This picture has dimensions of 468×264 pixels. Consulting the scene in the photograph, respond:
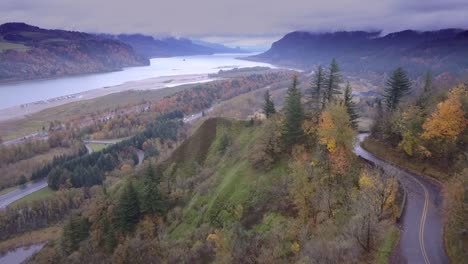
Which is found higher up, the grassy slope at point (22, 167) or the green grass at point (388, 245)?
the green grass at point (388, 245)

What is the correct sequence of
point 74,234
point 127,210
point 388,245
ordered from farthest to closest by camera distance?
point 74,234 < point 127,210 < point 388,245

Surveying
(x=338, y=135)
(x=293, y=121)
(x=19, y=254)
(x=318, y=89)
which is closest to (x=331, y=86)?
(x=318, y=89)

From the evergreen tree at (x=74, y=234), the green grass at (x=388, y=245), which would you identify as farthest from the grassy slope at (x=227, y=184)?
the evergreen tree at (x=74, y=234)

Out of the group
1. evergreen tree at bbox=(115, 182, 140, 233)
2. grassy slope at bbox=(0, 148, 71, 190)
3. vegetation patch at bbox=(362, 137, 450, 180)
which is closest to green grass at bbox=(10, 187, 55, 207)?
grassy slope at bbox=(0, 148, 71, 190)

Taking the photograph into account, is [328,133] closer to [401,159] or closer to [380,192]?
[401,159]

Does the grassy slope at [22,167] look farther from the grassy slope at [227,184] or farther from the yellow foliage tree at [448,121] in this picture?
the yellow foliage tree at [448,121]

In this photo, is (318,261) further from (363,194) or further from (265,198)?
(265,198)
